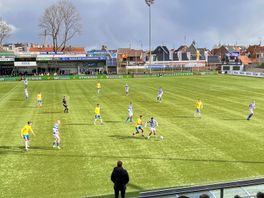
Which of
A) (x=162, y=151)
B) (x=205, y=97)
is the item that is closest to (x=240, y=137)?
(x=162, y=151)

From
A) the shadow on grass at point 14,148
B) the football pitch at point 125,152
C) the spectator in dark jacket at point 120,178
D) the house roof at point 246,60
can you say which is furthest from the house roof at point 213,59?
the spectator in dark jacket at point 120,178

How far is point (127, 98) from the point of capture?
45.0 metres

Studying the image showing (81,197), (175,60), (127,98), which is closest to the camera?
(81,197)

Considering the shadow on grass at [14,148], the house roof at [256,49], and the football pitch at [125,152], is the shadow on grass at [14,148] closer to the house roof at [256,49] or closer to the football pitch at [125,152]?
the football pitch at [125,152]

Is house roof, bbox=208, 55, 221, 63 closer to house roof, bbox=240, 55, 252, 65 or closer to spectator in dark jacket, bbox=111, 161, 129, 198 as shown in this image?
house roof, bbox=240, 55, 252, 65

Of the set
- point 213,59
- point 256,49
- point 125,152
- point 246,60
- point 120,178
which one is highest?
point 256,49

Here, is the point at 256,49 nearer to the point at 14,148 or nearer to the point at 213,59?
the point at 213,59

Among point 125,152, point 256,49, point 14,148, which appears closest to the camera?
point 125,152

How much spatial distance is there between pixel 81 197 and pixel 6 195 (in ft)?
10.7

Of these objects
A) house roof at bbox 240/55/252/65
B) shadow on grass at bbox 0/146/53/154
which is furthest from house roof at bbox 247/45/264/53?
shadow on grass at bbox 0/146/53/154

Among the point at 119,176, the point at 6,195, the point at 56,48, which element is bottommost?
the point at 6,195

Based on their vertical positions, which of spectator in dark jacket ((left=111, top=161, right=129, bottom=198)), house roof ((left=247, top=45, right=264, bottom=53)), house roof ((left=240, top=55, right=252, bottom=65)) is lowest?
spectator in dark jacket ((left=111, top=161, right=129, bottom=198))

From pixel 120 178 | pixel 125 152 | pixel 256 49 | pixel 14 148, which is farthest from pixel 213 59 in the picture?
pixel 120 178

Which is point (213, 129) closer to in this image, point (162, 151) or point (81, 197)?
point (162, 151)
